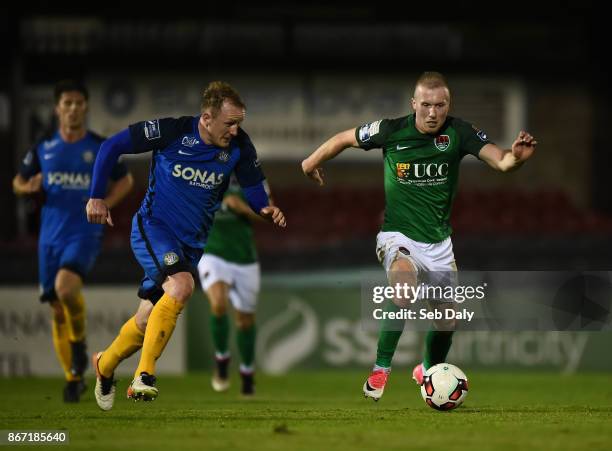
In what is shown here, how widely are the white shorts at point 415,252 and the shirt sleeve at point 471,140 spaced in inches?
28.3

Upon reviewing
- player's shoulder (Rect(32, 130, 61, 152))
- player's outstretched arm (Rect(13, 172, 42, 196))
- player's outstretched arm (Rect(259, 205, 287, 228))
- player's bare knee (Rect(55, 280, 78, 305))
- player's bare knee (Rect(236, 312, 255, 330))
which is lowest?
player's bare knee (Rect(236, 312, 255, 330))

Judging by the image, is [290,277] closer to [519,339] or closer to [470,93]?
[519,339]

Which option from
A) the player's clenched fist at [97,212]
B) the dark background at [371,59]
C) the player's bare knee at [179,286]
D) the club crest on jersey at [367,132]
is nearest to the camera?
the player's bare knee at [179,286]

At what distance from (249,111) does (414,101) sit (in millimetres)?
11148

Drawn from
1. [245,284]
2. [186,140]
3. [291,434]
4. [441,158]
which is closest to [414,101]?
[441,158]

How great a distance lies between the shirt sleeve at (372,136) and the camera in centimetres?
834

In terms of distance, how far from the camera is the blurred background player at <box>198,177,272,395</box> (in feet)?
37.8

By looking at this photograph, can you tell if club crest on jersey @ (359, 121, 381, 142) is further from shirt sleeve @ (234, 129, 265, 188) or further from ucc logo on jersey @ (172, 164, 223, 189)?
ucc logo on jersey @ (172, 164, 223, 189)

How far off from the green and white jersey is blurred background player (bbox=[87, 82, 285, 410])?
3.01 feet

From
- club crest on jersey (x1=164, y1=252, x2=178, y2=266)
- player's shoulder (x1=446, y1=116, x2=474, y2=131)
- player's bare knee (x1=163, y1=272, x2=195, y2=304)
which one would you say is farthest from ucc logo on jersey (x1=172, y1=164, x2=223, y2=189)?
player's shoulder (x1=446, y1=116, x2=474, y2=131)

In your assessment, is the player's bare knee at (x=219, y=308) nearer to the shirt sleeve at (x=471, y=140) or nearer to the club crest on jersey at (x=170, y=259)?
the club crest on jersey at (x=170, y=259)

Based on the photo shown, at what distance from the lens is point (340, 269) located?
14.5m

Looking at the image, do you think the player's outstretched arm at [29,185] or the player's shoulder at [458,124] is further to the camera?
the player's outstretched arm at [29,185]

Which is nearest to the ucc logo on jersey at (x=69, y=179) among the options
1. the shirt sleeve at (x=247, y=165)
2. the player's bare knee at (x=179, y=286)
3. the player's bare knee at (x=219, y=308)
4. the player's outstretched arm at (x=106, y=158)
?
the player's bare knee at (x=219, y=308)
